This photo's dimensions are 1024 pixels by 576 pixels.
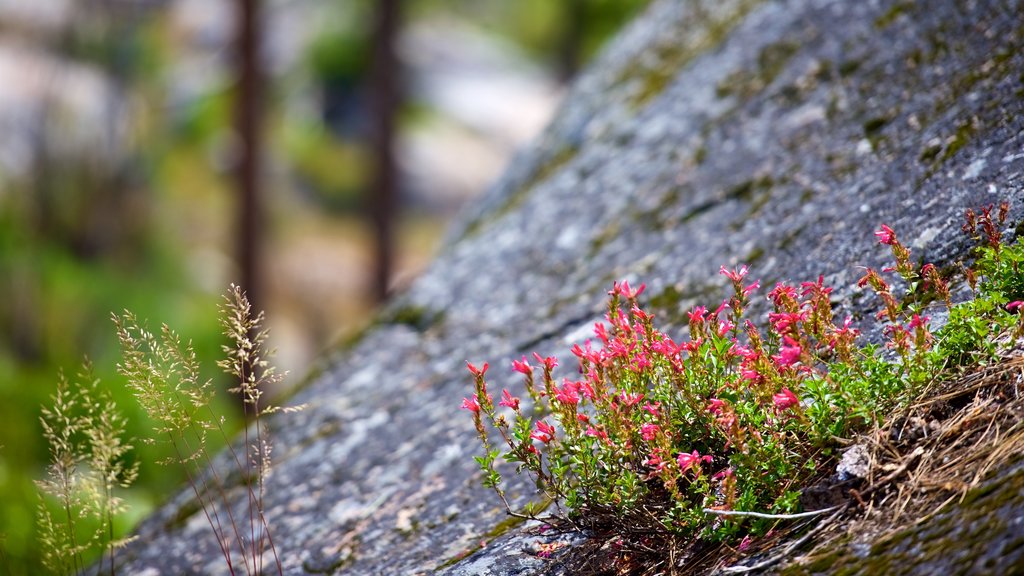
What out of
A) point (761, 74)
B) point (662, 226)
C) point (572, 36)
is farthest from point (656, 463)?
point (572, 36)

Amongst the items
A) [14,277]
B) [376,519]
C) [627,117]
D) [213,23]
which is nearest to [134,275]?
[14,277]

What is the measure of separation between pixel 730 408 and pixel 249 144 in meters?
10.3

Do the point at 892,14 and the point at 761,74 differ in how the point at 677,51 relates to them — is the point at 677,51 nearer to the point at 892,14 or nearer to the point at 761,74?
the point at 761,74

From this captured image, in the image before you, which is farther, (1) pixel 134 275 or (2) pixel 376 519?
(1) pixel 134 275

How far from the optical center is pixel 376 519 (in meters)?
2.79

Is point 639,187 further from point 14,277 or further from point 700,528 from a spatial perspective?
point 14,277

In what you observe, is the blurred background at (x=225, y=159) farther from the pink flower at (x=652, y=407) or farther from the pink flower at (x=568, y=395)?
the pink flower at (x=652, y=407)

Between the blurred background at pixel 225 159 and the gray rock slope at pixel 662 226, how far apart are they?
869mm

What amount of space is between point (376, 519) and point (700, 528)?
1180 millimetres

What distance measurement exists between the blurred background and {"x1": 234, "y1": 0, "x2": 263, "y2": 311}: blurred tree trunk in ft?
0.08

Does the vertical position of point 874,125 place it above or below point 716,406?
above

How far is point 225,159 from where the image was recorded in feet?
65.9

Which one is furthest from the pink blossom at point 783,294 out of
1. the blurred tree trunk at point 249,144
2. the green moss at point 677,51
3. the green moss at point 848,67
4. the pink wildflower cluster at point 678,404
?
the blurred tree trunk at point 249,144

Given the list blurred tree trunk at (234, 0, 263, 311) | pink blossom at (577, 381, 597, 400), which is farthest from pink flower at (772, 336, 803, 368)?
blurred tree trunk at (234, 0, 263, 311)
